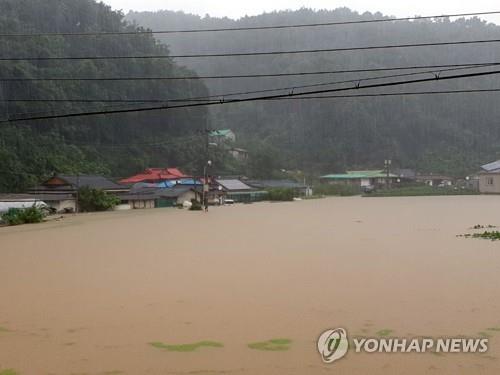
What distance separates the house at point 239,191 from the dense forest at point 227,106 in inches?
355

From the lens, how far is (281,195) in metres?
48.2

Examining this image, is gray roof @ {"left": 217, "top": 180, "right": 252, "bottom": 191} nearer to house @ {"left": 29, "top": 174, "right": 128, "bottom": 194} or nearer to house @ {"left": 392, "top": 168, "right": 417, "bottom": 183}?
house @ {"left": 29, "top": 174, "right": 128, "bottom": 194}

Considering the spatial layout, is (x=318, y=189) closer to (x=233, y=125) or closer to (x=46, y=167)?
(x=46, y=167)

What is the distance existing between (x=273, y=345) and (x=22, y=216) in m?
23.0

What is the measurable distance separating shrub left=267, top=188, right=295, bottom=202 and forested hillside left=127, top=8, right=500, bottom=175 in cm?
2091

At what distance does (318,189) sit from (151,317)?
5205 cm

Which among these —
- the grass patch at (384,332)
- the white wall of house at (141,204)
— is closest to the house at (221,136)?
the white wall of house at (141,204)

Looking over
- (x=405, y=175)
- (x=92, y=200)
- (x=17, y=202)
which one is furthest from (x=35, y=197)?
(x=405, y=175)

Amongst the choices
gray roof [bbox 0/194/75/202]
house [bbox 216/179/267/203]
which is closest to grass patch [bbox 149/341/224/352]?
gray roof [bbox 0/194/75/202]

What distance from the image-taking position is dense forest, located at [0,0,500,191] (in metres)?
45.5

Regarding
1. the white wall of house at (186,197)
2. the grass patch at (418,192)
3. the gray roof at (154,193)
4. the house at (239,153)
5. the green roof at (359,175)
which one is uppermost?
the house at (239,153)

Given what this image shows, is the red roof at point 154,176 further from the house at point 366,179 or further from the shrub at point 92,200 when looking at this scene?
the house at point 366,179

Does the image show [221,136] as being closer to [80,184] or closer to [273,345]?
[80,184]

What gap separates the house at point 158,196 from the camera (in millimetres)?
38625
